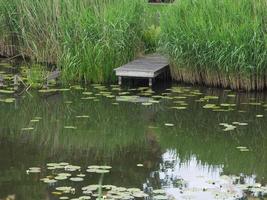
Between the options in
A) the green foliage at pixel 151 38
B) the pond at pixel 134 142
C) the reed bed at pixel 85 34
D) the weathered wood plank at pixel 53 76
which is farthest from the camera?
the green foliage at pixel 151 38

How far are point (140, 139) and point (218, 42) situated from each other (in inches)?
134

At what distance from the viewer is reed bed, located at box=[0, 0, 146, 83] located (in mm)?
11742

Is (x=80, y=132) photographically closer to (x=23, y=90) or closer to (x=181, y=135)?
(x=181, y=135)

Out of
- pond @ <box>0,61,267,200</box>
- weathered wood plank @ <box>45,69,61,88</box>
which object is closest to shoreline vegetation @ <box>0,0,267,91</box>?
weathered wood plank @ <box>45,69,61,88</box>

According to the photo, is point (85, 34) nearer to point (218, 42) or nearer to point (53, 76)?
point (53, 76)

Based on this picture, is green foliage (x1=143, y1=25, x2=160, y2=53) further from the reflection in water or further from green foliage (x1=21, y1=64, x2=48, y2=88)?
green foliage (x1=21, y1=64, x2=48, y2=88)

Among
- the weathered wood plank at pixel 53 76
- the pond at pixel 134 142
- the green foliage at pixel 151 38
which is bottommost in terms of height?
the pond at pixel 134 142

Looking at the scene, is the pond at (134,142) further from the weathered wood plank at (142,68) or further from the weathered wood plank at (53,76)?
the weathered wood plank at (53,76)

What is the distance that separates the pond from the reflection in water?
1 centimetres

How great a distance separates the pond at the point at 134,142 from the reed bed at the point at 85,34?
476 mm

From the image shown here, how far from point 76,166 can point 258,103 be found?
4.20 meters

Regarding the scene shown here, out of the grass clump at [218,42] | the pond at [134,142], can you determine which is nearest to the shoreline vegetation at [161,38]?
the grass clump at [218,42]

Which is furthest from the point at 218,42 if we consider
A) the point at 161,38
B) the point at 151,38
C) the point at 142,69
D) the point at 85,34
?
the point at 85,34

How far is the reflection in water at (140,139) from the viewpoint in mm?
6844
